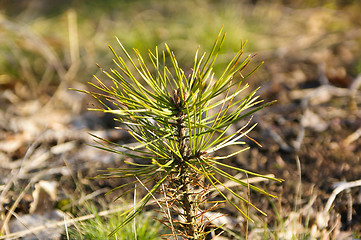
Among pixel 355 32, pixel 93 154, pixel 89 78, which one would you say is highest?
pixel 355 32

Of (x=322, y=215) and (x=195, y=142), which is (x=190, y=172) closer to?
(x=195, y=142)

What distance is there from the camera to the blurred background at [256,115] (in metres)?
1.81

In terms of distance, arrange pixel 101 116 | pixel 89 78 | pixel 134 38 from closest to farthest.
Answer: pixel 101 116 → pixel 89 78 → pixel 134 38

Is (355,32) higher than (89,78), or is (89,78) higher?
(355,32)

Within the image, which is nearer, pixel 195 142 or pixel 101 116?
pixel 195 142

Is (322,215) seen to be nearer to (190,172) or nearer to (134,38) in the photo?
(190,172)

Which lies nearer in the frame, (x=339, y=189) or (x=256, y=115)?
(x=339, y=189)

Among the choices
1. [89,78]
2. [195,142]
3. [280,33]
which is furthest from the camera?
[280,33]

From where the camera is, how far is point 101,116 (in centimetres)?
296

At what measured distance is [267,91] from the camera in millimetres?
3080

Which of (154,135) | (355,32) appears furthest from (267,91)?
(154,135)

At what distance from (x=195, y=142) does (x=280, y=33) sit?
12.4 ft

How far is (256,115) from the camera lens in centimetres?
271

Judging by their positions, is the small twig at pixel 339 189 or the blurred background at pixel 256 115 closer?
the small twig at pixel 339 189
